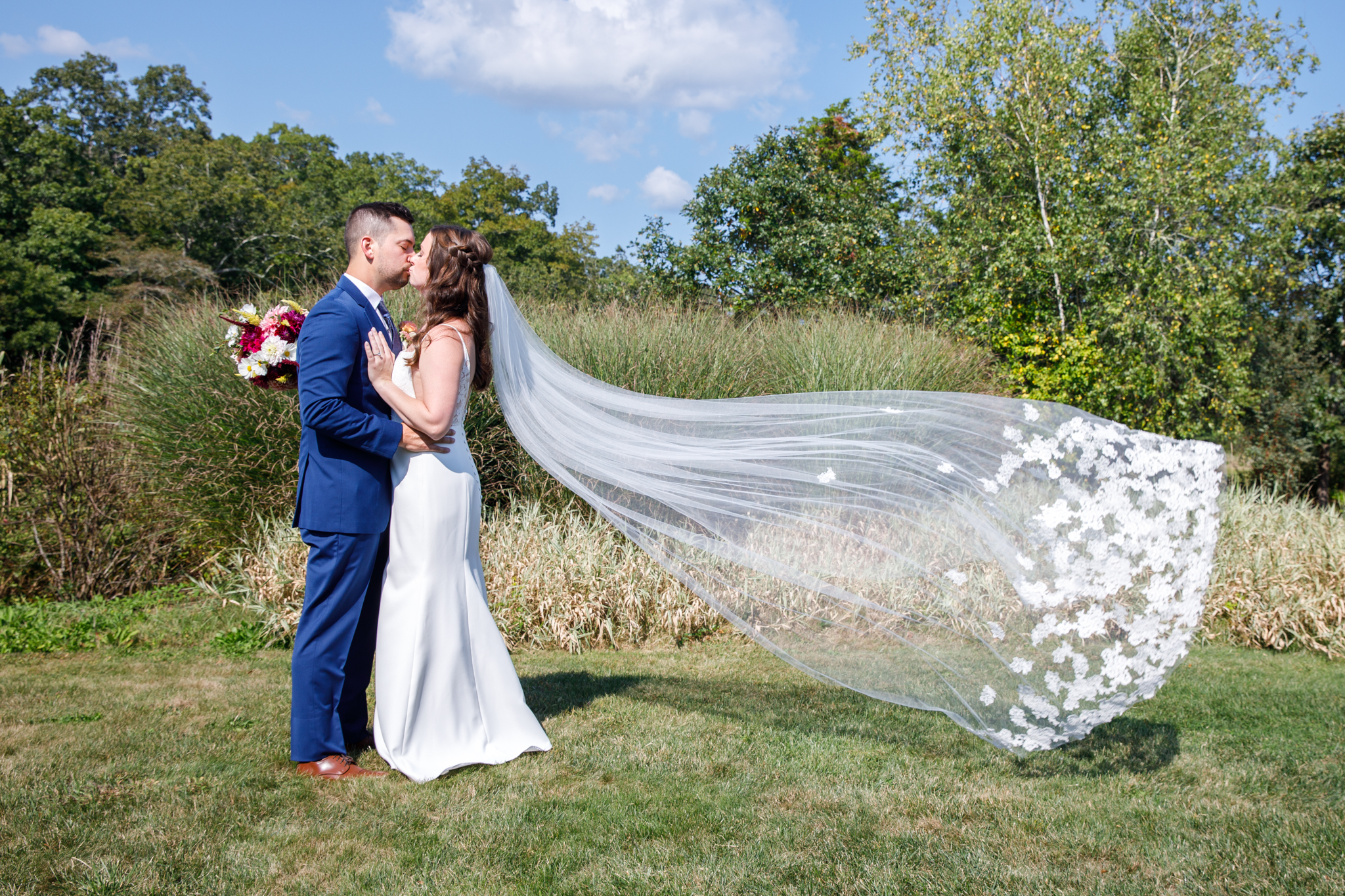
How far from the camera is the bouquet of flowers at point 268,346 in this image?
3719 millimetres

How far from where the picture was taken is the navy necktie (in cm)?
376

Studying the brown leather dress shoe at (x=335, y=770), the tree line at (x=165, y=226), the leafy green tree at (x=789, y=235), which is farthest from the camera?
the tree line at (x=165, y=226)

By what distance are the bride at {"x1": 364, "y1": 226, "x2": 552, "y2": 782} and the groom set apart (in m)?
0.09

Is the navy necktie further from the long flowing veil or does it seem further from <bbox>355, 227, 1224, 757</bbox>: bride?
the long flowing veil

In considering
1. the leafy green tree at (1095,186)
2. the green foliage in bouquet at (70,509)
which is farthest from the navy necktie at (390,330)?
the leafy green tree at (1095,186)

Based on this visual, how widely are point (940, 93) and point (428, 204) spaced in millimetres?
22948

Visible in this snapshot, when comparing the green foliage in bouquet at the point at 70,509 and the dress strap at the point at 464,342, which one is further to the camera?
the green foliage in bouquet at the point at 70,509

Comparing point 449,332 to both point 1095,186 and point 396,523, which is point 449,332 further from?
point 1095,186

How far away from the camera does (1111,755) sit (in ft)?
12.9

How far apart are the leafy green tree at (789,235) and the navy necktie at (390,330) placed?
11.1m

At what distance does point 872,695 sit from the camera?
3.45 m

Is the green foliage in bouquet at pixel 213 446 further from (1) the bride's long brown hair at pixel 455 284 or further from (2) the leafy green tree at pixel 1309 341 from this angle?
(2) the leafy green tree at pixel 1309 341

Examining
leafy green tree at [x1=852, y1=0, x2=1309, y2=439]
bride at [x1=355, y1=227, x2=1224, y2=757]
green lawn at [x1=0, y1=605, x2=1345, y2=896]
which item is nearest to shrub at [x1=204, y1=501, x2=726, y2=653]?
green lawn at [x1=0, y1=605, x2=1345, y2=896]

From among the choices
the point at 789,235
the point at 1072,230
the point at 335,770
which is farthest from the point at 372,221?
the point at 789,235
